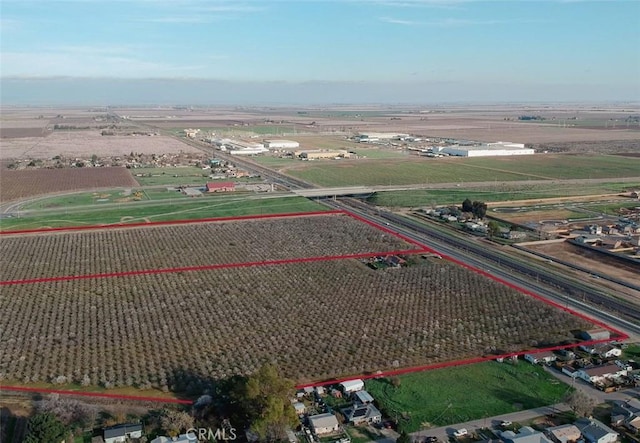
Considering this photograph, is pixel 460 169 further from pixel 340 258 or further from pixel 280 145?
pixel 340 258

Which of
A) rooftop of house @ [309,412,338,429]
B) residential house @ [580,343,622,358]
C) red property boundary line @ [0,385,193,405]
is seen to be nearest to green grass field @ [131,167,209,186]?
red property boundary line @ [0,385,193,405]

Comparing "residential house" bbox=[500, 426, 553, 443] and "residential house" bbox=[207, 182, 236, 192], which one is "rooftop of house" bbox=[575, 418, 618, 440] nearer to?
"residential house" bbox=[500, 426, 553, 443]

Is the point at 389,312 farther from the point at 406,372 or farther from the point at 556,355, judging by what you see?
the point at 556,355

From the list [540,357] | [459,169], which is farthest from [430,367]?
[459,169]

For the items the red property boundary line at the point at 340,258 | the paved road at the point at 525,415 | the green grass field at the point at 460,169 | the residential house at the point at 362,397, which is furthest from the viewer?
the green grass field at the point at 460,169

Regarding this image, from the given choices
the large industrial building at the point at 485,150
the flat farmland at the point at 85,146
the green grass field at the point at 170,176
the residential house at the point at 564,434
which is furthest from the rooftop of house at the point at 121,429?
the large industrial building at the point at 485,150

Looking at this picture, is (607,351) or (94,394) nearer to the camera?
(94,394)

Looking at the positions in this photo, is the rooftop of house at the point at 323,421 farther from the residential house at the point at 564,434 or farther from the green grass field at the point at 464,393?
the residential house at the point at 564,434
